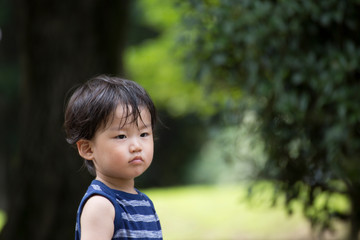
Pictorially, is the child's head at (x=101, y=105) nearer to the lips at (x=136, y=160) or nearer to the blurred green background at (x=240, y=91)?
the lips at (x=136, y=160)

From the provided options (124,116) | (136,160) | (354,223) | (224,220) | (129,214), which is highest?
(124,116)

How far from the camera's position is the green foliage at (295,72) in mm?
4383

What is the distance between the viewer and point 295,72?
15.0 ft

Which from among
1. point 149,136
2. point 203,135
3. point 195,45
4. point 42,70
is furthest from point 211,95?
point 203,135

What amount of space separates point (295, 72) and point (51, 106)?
208 cm

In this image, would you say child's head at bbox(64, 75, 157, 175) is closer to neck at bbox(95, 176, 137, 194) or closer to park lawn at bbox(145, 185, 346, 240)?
neck at bbox(95, 176, 137, 194)

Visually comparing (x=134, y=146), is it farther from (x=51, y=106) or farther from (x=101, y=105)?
(x=51, y=106)

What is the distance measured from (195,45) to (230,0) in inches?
24.9

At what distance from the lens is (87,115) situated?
6.58 ft

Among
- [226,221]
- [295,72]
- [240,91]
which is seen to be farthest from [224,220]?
[295,72]

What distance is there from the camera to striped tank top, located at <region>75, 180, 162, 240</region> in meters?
1.92

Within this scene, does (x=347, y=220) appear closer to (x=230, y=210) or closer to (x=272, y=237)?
(x=272, y=237)

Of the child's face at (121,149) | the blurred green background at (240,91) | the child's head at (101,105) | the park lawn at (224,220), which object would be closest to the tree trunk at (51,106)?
the blurred green background at (240,91)

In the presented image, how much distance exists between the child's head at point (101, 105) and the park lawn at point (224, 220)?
4.25 m
